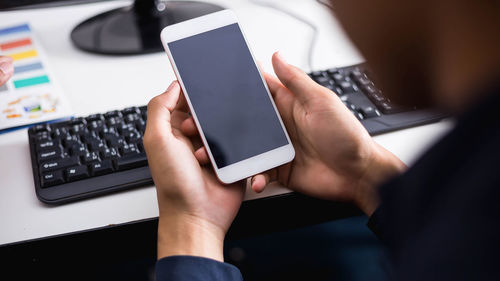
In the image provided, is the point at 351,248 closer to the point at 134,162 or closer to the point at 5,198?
the point at 134,162

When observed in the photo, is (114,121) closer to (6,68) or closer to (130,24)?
(6,68)

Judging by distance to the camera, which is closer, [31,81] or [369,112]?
[369,112]

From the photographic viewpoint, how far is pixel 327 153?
0.61 meters

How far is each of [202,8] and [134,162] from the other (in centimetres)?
46

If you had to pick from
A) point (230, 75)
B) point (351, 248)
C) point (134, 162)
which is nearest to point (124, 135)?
point (134, 162)

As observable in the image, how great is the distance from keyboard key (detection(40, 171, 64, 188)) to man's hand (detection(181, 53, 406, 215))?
153mm

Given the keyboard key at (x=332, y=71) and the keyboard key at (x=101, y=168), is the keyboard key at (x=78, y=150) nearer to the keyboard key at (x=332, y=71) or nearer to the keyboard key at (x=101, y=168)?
the keyboard key at (x=101, y=168)

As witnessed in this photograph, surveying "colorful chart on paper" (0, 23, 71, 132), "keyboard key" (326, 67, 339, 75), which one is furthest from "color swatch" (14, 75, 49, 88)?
"keyboard key" (326, 67, 339, 75)

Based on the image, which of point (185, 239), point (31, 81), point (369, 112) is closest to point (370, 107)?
point (369, 112)

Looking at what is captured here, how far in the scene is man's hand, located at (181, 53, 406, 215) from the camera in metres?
0.59

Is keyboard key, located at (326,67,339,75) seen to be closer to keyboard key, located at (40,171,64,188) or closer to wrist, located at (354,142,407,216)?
wrist, located at (354,142,407,216)

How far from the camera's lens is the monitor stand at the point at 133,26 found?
85 cm

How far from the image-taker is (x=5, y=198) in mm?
577

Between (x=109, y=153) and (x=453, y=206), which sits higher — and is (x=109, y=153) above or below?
below
